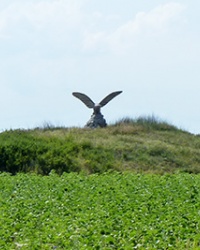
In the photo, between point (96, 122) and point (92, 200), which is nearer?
point (92, 200)

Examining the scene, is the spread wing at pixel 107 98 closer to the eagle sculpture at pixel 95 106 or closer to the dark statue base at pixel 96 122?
the eagle sculpture at pixel 95 106

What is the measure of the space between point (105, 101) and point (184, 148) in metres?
5.25

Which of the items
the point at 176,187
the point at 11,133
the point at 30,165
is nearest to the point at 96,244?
the point at 176,187

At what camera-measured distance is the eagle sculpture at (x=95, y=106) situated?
31.7 m

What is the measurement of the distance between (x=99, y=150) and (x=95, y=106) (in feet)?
19.9

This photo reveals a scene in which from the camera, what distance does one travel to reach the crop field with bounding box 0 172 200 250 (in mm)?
9000

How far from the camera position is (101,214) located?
10.6m

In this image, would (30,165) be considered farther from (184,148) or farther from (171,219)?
(171,219)

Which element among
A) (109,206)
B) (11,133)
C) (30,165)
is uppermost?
(11,133)

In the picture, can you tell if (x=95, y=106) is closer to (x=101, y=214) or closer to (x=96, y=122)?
(x=96, y=122)

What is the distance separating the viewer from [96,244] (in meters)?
8.77

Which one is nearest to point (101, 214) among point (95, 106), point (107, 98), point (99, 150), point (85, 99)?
point (99, 150)

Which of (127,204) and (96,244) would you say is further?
(127,204)

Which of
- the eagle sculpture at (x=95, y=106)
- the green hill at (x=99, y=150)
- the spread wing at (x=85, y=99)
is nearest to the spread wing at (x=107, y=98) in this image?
the eagle sculpture at (x=95, y=106)
